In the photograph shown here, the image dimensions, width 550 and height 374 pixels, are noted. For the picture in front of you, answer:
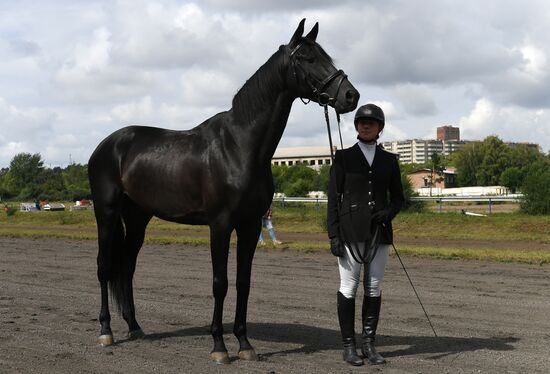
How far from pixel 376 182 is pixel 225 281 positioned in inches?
63.5

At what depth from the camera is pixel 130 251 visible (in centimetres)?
742

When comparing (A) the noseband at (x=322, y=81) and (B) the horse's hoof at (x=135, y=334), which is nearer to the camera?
(A) the noseband at (x=322, y=81)

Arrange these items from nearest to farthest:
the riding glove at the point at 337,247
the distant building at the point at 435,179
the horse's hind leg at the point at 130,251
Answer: the riding glove at the point at 337,247
the horse's hind leg at the point at 130,251
the distant building at the point at 435,179

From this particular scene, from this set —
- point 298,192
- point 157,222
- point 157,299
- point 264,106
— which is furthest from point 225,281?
point 298,192

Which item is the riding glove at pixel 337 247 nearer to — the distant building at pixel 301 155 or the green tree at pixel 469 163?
the green tree at pixel 469 163

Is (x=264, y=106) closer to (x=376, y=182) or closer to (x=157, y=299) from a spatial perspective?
(x=376, y=182)

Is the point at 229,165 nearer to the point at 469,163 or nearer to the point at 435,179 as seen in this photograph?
the point at 469,163

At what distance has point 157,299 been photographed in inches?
377

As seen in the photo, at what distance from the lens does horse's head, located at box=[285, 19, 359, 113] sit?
5.59 m

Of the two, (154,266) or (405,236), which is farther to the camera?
(405,236)

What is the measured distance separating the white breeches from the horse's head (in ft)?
4.07

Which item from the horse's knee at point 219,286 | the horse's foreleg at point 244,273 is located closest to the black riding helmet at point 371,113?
the horse's foreleg at point 244,273

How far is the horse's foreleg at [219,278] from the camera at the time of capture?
5973mm

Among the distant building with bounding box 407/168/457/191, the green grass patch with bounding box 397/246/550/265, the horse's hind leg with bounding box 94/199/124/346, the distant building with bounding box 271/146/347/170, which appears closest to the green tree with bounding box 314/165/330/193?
the green grass patch with bounding box 397/246/550/265
